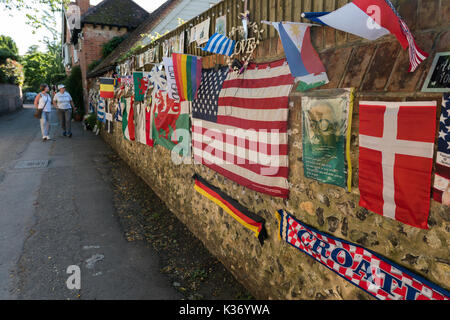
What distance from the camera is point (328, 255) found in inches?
95.4

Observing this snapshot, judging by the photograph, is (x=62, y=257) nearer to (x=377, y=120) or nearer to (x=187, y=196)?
(x=187, y=196)

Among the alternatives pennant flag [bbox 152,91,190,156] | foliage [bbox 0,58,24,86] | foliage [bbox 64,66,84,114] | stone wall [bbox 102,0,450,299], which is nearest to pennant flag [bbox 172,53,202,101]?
stone wall [bbox 102,0,450,299]

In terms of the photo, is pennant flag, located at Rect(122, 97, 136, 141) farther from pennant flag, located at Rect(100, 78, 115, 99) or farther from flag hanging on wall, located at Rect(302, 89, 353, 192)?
flag hanging on wall, located at Rect(302, 89, 353, 192)

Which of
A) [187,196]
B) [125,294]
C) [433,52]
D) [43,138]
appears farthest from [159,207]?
[43,138]

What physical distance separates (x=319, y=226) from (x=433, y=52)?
1.45m

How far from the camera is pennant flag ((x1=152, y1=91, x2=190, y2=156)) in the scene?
5.12m

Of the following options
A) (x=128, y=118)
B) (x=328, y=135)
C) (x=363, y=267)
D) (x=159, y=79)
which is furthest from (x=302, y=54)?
(x=128, y=118)

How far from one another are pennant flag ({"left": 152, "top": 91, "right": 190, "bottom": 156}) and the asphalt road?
66.5 inches

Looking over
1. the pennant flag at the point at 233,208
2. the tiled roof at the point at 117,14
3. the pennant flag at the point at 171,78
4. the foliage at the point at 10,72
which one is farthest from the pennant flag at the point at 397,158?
the foliage at the point at 10,72

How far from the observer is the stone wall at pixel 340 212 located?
174 cm

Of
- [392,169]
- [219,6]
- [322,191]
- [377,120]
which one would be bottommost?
[322,191]

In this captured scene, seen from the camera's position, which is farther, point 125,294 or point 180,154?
point 180,154

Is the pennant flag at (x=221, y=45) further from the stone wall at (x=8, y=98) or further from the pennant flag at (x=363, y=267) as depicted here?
the stone wall at (x=8, y=98)

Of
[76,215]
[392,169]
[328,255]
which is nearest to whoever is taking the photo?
[392,169]
